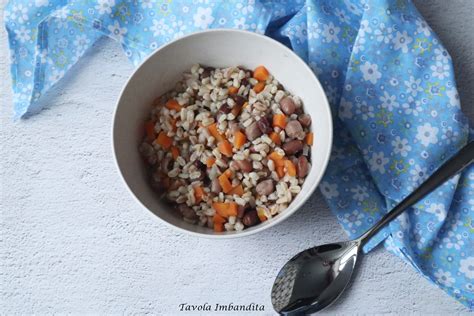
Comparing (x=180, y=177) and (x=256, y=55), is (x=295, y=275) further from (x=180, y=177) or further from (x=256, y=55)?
(x=256, y=55)

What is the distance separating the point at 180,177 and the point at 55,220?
382 millimetres

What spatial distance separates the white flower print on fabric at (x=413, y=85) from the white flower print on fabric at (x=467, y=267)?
42 cm

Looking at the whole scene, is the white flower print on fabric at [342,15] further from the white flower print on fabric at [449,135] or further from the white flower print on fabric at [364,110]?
the white flower print on fabric at [449,135]

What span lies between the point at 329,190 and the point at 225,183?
272mm

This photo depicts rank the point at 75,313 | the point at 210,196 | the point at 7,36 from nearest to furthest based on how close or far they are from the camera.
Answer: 1. the point at 210,196
2. the point at 75,313
3. the point at 7,36

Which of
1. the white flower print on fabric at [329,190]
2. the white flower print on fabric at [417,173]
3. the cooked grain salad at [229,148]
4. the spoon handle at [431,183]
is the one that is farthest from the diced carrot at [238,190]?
the white flower print on fabric at [417,173]

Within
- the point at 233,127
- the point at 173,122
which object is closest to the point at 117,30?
the point at 173,122

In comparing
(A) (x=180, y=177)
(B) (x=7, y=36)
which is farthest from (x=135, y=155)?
(B) (x=7, y=36)

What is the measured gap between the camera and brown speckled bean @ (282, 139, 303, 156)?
4.50ft

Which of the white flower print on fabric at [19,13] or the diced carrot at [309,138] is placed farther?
the white flower print on fabric at [19,13]

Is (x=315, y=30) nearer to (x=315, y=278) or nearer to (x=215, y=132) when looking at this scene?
(x=215, y=132)

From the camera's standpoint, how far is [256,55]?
4.67ft

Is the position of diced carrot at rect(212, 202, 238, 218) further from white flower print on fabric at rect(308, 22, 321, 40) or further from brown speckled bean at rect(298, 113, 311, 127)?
white flower print on fabric at rect(308, 22, 321, 40)

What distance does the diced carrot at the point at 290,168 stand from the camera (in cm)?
136
